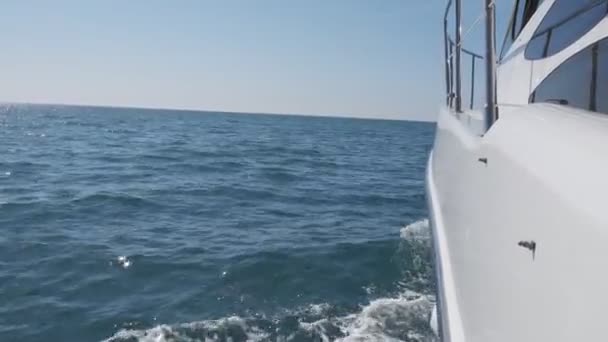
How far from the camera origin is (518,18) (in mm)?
3613

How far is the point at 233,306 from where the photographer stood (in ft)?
13.5

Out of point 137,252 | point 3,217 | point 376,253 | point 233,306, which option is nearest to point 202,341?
point 233,306

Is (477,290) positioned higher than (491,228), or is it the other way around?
(491,228)

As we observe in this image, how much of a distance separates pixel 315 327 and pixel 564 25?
8.70 feet

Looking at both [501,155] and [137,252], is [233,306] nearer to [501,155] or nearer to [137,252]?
[137,252]

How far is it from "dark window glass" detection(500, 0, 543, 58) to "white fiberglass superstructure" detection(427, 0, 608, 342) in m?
0.90

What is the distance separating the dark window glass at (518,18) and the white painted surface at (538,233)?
2203 millimetres

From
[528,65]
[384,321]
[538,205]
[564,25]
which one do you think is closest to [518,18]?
[528,65]

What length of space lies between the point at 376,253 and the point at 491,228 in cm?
423

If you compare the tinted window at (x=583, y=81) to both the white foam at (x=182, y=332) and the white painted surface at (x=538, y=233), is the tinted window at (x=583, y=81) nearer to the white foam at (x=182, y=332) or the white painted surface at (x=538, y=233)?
the white painted surface at (x=538, y=233)

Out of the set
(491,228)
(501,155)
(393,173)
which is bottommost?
(393,173)

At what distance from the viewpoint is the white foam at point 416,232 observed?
5957 mm

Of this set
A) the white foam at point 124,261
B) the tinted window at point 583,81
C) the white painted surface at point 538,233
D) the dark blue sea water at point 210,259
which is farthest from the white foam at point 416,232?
the white painted surface at point 538,233

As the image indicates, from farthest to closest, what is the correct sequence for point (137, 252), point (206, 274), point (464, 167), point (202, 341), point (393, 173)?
point (393, 173)
point (137, 252)
point (206, 274)
point (202, 341)
point (464, 167)
